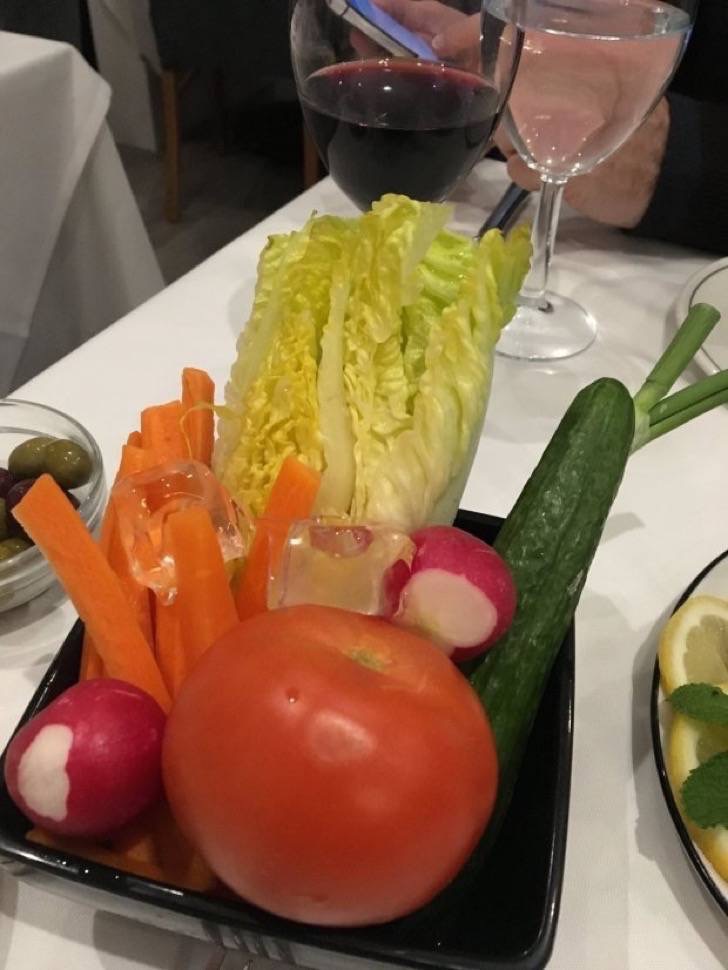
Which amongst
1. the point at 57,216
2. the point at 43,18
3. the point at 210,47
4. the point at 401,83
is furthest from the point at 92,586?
the point at 210,47

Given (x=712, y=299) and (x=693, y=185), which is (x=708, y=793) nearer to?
(x=712, y=299)

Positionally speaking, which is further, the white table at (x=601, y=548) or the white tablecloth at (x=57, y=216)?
the white tablecloth at (x=57, y=216)

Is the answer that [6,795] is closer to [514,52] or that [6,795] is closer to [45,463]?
[45,463]

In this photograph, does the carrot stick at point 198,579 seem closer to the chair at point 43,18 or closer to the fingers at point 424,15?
the fingers at point 424,15

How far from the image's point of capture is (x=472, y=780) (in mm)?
283

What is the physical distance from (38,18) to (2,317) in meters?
1.38

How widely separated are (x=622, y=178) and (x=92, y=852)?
822mm

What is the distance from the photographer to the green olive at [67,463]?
0.51m

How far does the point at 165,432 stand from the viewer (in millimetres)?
444

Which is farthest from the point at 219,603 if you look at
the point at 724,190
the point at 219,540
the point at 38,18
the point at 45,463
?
the point at 38,18

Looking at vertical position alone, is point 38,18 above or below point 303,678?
below

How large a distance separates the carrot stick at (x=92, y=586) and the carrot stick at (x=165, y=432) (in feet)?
0.26

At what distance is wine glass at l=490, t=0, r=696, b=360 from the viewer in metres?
0.63

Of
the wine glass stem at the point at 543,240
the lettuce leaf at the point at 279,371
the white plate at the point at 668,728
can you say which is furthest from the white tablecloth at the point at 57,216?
the white plate at the point at 668,728
